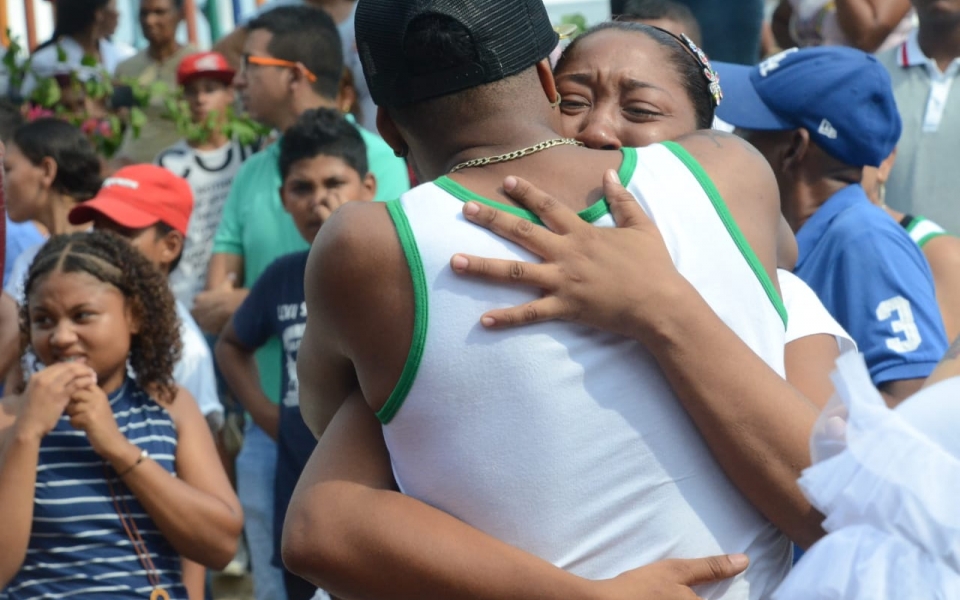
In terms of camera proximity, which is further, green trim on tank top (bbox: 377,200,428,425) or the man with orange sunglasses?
the man with orange sunglasses

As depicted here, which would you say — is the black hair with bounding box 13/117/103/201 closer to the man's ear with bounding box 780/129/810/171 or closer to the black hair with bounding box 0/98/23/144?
the black hair with bounding box 0/98/23/144

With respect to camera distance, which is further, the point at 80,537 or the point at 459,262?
the point at 80,537

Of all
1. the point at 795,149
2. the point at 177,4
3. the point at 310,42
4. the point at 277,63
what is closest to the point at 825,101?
the point at 795,149

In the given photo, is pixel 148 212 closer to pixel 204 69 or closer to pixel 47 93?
pixel 204 69

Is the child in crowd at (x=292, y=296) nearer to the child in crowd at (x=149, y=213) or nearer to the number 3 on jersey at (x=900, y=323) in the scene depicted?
the child in crowd at (x=149, y=213)

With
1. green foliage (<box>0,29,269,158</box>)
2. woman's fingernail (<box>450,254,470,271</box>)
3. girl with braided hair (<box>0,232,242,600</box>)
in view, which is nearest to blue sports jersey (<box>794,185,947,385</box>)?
woman's fingernail (<box>450,254,470,271</box>)

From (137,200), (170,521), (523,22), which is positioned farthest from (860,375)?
(137,200)

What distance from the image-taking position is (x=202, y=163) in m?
6.83

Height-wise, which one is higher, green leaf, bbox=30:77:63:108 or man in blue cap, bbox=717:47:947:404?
man in blue cap, bbox=717:47:947:404

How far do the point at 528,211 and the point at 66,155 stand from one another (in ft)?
15.3

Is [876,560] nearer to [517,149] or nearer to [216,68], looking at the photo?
[517,149]

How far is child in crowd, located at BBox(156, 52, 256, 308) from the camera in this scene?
6547 millimetres

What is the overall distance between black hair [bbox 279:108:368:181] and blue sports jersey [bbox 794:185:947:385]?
8.34 ft

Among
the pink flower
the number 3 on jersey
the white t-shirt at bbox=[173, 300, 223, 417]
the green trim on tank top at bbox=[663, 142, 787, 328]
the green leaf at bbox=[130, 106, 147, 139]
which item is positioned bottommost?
the white t-shirt at bbox=[173, 300, 223, 417]
